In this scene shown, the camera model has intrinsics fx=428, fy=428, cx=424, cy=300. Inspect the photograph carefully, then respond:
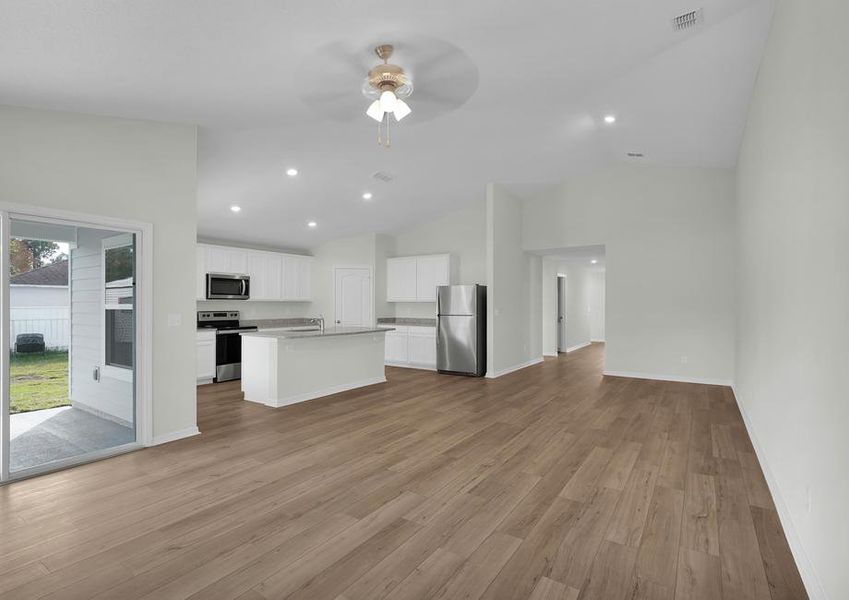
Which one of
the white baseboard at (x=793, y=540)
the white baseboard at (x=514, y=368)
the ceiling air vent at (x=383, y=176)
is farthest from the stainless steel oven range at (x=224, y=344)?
the white baseboard at (x=793, y=540)

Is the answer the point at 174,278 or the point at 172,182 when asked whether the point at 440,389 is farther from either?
the point at 172,182

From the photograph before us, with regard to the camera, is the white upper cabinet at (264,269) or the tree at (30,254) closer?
the tree at (30,254)

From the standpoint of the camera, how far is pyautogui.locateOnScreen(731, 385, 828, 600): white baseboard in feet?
5.79

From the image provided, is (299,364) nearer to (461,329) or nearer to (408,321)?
(461,329)

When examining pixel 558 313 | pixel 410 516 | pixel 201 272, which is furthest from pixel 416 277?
pixel 410 516

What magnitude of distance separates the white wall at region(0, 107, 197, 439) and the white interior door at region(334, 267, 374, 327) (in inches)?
178

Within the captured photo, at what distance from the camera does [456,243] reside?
8.16 metres

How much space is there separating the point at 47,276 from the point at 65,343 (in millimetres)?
677

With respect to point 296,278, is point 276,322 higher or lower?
lower

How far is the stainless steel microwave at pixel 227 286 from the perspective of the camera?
6.76 meters

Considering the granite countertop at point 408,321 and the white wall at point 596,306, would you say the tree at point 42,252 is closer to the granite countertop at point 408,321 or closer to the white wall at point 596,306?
the granite countertop at point 408,321

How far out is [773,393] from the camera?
2865 millimetres

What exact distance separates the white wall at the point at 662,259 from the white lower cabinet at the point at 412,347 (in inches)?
115

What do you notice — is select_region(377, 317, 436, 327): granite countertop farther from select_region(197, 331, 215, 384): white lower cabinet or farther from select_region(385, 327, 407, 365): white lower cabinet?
select_region(197, 331, 215, 384): white lower cabinet
